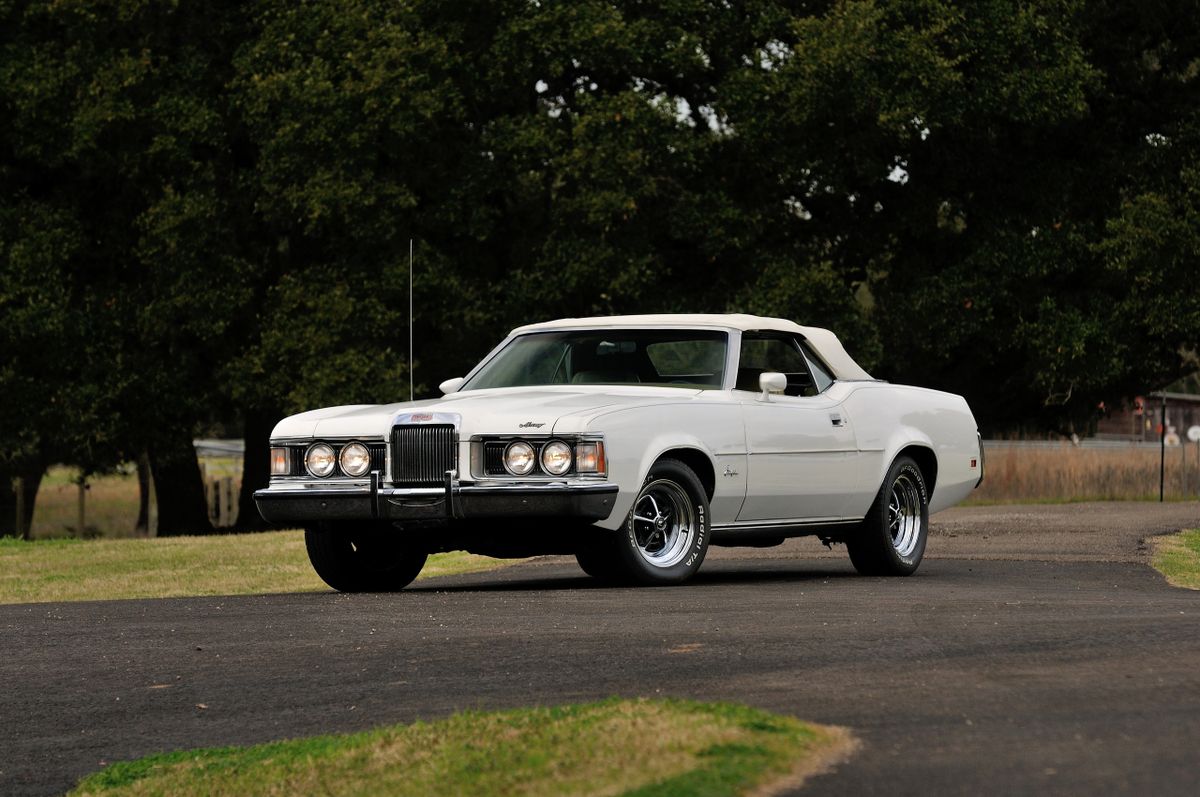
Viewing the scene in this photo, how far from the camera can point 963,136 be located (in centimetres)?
2859

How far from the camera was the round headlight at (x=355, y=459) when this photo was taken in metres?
12.2

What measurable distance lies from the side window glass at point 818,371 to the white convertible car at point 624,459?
2cm

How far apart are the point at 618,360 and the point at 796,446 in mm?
1280

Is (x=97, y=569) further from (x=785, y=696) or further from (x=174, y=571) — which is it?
(x=785, y=696)

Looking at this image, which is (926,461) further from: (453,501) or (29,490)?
(29,490)

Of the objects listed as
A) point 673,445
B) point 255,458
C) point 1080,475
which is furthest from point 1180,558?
point 255,458

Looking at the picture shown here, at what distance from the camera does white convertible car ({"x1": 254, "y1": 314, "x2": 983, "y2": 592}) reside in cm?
1185

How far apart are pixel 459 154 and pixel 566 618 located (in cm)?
1874

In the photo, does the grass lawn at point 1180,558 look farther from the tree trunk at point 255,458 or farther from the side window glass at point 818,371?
the tree trunk at point 255,458

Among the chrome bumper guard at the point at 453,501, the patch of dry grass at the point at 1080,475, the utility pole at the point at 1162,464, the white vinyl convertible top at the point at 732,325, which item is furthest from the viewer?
the patch of dry grass at the point at 1080,475

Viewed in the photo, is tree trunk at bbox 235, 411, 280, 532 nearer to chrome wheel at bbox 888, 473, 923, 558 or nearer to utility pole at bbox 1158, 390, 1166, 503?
utility pole at bbox 1158, 390, 1166, 503

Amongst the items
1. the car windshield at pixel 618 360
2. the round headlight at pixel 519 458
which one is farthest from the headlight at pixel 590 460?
the car windshield at pixel 618 360

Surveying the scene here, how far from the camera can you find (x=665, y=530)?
12547mm

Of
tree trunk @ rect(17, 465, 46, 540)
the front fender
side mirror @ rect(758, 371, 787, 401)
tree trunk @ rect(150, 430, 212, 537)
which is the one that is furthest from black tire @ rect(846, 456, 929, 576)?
tree trunk @ rect(17, 465, 46, 540)
